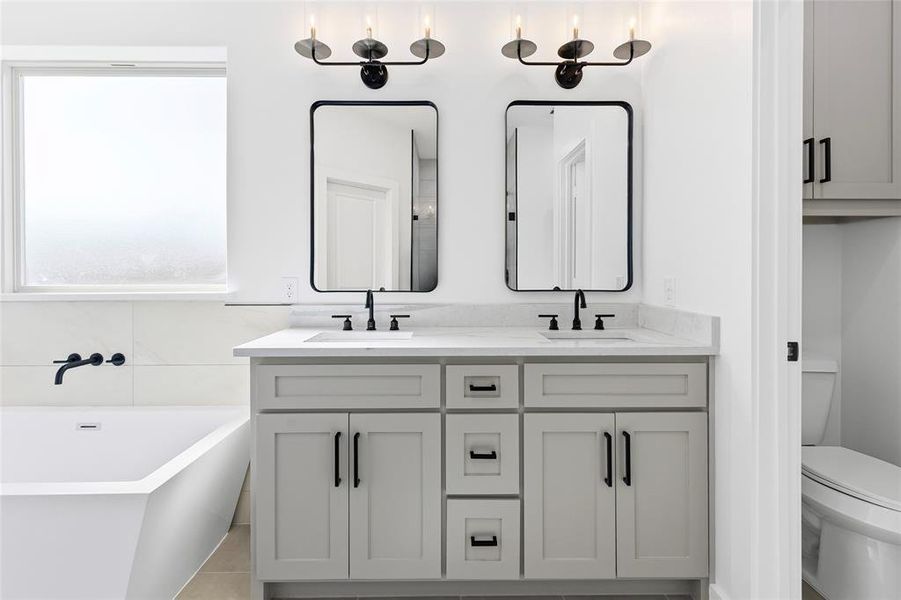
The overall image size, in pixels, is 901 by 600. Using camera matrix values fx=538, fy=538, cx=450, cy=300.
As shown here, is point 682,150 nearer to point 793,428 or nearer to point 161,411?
point 793,428

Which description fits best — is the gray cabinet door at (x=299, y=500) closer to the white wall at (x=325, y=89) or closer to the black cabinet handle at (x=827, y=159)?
the white wall at (x=325, y=89)

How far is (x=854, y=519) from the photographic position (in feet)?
5.16

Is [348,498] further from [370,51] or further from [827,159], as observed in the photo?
[827,159]

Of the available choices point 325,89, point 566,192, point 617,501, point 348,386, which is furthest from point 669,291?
point 325,89

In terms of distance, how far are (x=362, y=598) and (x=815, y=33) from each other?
252 cm

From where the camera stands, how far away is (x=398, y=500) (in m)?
1.75

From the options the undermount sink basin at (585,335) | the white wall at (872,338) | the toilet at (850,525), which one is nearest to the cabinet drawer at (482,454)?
the undermount sink basin at (585,335)

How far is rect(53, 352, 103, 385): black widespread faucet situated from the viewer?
2098mm

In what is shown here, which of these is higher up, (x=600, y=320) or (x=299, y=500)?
(x=600, y=320)

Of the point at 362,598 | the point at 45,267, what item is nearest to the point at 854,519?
the point at 362,598

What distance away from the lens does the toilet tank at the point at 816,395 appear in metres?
2.04

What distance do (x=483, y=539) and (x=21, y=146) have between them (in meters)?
2.62

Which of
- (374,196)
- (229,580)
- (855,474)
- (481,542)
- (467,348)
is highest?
(374,196)

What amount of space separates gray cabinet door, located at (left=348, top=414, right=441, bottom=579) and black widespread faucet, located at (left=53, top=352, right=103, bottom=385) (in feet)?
4.11
